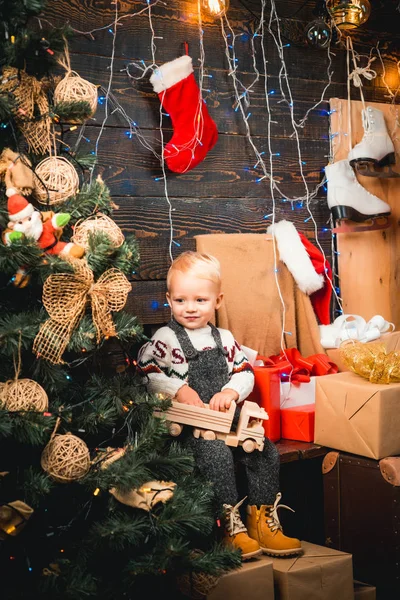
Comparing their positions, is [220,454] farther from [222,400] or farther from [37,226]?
[37,226]

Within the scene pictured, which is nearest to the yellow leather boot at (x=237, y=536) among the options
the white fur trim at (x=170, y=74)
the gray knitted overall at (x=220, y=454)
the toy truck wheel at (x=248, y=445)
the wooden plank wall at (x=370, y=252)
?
the gray knitted overall at (x=220, y=454)

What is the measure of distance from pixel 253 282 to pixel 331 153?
94 cm

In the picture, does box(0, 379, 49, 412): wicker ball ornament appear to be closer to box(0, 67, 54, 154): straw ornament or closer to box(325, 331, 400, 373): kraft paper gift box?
box(0, 67, 54, 154): straw ornament

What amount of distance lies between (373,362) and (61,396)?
1.23m

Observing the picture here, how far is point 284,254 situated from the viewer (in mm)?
3291

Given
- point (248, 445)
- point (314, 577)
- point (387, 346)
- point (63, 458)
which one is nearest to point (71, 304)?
point (63, 458)

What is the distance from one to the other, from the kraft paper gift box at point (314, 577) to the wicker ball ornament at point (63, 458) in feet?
2.59

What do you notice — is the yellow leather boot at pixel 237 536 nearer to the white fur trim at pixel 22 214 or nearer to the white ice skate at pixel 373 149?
the white fur trim at pixel 22 214

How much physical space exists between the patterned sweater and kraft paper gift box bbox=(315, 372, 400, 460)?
1.13ft

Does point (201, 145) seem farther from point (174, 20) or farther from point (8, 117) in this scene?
point (8, 117)

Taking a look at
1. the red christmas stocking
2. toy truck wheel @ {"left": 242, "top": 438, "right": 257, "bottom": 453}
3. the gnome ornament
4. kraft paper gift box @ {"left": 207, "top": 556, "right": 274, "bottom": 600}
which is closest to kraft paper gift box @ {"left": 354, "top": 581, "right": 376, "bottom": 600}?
kraft paper gift box @ {"left": 207, "top": 556, "right": 274, "bottom": 600}

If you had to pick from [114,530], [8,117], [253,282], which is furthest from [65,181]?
[253,282]

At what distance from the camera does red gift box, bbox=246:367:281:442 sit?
2.81 meters

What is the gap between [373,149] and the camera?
3.62 metres
